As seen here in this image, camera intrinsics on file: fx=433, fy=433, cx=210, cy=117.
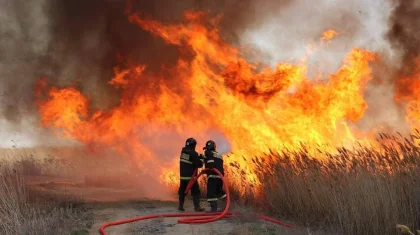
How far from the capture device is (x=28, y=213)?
8344 mm

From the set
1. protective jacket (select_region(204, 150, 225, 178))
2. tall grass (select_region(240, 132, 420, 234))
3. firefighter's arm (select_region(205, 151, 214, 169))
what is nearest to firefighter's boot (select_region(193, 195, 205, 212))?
protective jacket (select_region(204, 150, 225, 178))

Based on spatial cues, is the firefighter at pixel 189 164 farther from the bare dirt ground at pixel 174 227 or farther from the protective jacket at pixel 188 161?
the bare dirt ground at pixel 174 227

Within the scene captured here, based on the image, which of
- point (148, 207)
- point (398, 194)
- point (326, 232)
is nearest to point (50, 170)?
point (148, 207)

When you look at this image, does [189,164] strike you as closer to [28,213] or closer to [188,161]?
[188,161]

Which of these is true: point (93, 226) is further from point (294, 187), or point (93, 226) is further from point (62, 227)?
point (294, 187)

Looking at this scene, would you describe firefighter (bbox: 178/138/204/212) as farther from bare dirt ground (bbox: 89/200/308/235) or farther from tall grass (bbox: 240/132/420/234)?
tall grass (bbox: 240/132/420/234)

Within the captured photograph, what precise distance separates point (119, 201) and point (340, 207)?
7.71 metres

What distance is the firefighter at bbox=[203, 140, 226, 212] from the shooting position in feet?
35.9

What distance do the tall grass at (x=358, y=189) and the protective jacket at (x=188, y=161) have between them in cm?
253

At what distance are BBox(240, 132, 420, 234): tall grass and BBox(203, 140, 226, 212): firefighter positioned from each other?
187 centimetres

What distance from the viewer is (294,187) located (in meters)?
9.66

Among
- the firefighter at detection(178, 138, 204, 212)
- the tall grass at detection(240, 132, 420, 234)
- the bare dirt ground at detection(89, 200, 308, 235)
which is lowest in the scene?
the bare dirt ground at detection(89, 200, 308, 235)

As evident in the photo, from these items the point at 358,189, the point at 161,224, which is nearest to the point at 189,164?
the point at 161,224

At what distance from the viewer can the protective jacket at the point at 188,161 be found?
37.8 ft
